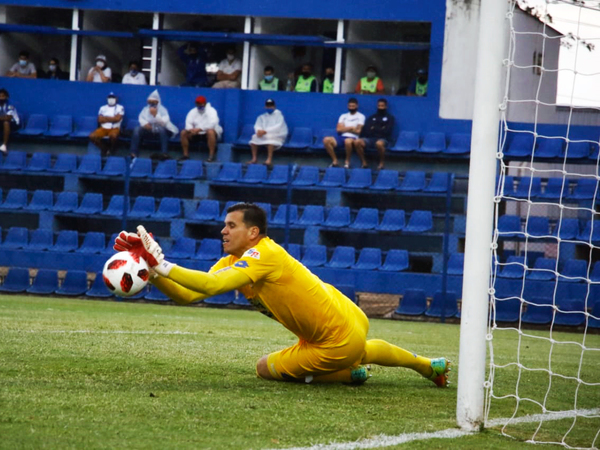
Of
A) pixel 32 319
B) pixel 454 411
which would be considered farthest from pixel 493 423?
pixel 32 319

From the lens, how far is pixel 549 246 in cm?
1905

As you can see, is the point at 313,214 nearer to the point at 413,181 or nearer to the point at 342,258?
the point at 342,258

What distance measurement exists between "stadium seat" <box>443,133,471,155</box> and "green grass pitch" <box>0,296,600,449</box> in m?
10.6

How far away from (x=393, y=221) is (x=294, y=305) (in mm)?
12783

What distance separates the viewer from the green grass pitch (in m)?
4.15

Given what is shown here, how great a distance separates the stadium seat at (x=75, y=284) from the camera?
18.0 metres

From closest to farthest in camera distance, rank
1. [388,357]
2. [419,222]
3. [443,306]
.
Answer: [388,357]
[443,306]
[419,222]

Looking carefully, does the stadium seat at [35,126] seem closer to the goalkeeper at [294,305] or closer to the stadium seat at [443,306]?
the stadium seat at [443,306]

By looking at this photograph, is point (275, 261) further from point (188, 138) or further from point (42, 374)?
point (188, 138)

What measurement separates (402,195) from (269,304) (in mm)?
13634

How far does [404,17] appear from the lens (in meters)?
21.5

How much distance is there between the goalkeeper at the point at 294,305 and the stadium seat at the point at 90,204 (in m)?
14.0

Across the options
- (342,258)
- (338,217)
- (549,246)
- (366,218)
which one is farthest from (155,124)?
(549,246)

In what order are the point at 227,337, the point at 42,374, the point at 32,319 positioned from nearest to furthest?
the point at 42,374 → the point at 227,337 → the point at 32,319
